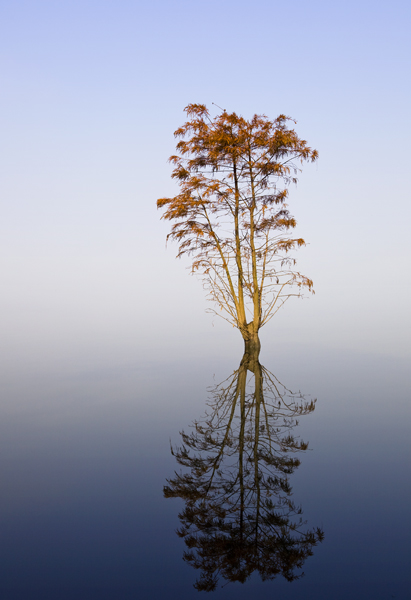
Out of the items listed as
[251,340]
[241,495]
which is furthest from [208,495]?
[251,340]

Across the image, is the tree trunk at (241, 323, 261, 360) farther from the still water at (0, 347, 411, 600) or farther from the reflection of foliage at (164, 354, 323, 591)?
the reflection of foliage at (164, 354, 323, 591)

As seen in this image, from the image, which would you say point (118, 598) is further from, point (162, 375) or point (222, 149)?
point (222, 149)

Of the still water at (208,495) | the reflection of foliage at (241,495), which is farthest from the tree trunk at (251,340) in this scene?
the reflection of foliage at (241,495)

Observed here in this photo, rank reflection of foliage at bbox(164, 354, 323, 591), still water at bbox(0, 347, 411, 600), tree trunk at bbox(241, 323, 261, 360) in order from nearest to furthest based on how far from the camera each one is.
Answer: still water at bbox(0, 347, 411, 600) → reflection of foliage at bbox(164, 354, 323, 591) → tree trunk at bbox(241, 323, 261, 360)

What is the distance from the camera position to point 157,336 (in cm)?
2222

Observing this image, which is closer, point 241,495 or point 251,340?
point 241,495

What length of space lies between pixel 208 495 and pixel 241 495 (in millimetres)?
374

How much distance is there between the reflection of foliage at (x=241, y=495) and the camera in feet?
14.5

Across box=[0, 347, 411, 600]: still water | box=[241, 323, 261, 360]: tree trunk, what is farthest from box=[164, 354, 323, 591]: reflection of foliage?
box=[241, 323, 261, 360]: tree trunk

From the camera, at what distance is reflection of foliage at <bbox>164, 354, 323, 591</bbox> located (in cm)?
443

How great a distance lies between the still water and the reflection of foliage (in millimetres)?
17

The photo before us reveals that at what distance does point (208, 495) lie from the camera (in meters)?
5.68

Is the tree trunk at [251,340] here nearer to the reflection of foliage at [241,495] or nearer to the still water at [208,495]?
the still water at [208,495]

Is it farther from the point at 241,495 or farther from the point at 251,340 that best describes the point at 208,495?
Result: the point at 251,340
